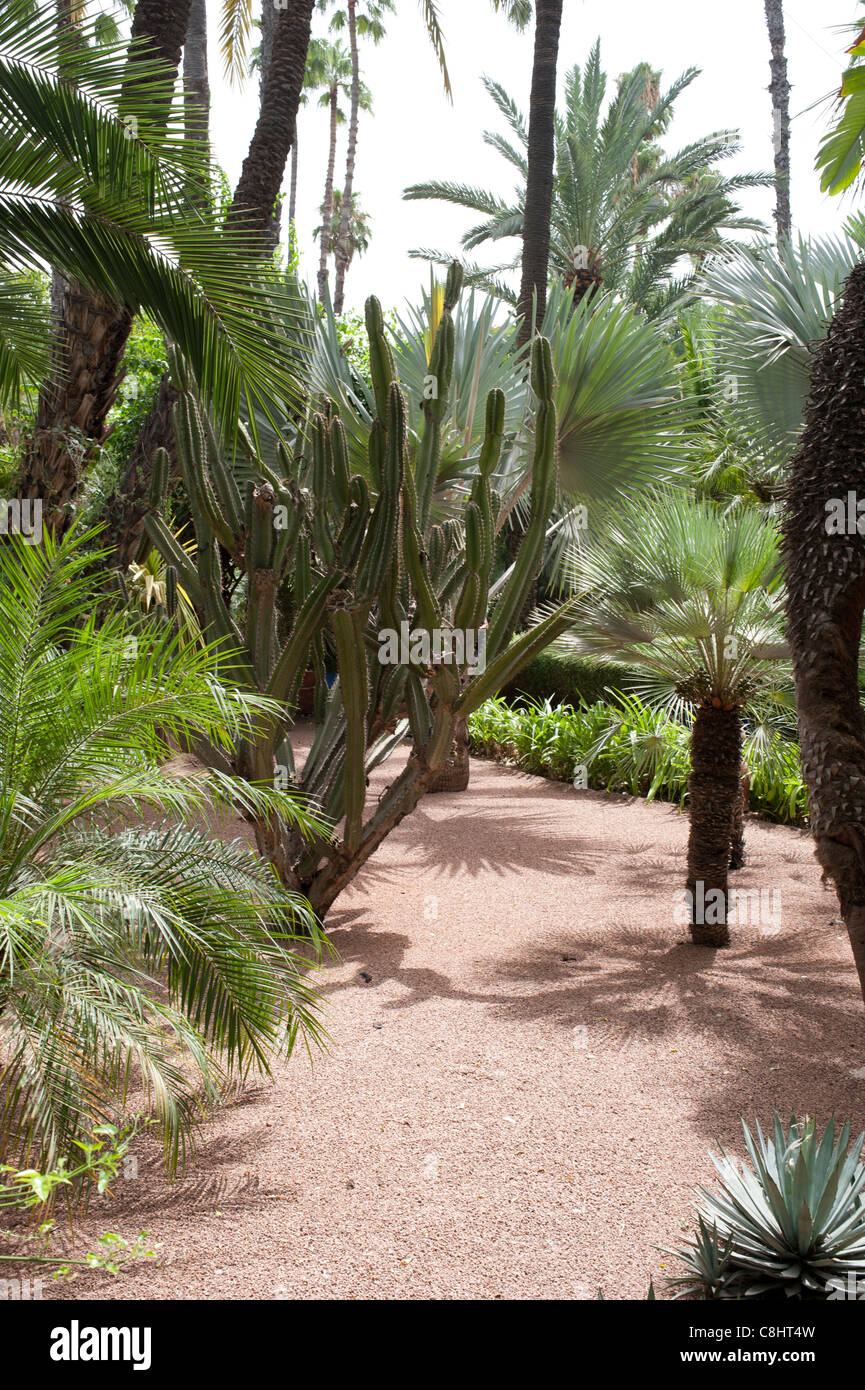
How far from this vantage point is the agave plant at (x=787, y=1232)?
222 centimetres

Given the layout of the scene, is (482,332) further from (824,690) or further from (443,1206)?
(443,1206)

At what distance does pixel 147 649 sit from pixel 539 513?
2.50m

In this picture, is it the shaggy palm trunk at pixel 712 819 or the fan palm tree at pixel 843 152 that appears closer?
the fan palm tree at pixel 843 152

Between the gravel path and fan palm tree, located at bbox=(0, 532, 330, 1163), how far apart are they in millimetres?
420

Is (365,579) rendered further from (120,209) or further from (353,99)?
(353,99)

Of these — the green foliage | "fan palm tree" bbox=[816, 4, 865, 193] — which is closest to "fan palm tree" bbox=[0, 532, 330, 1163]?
"fan palm tree" bbox=[816, 4, 865, 193]

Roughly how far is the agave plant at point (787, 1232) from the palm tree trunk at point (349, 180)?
82.7ft

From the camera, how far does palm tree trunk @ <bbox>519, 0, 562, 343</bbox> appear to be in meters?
10.1

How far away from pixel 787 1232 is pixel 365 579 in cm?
321

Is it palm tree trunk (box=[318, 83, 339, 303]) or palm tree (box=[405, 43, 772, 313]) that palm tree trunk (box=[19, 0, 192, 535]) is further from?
palm tree trunk (box=[318, 83, 339, 303])

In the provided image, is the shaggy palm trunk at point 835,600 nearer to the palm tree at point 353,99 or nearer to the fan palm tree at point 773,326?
the fan palm tree at point 773,326

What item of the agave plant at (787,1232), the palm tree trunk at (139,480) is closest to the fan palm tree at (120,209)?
the palm tree trunk at (139,480)

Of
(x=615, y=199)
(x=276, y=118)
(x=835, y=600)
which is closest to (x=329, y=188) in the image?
(x=615, y=199)
